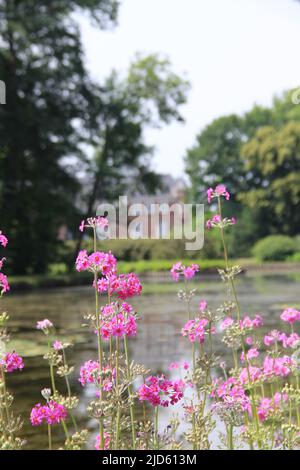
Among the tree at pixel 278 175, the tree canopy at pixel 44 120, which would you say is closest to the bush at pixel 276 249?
the tree at pixel 278 175

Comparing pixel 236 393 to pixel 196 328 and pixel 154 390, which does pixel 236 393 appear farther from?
pixel 154 390

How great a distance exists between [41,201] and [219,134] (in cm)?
3576

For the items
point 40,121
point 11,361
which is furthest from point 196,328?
point 40,121

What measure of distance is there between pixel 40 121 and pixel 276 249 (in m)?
18.1

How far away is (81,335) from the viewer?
9484mm

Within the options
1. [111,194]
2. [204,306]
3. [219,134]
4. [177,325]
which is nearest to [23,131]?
[111,194]

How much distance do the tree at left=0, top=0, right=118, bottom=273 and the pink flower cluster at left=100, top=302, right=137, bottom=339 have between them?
77.3 feet

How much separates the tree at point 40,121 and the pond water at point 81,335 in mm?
10157

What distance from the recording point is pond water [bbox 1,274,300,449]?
5.47 meters

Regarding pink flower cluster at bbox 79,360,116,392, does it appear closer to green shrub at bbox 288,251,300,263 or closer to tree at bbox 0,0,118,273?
tree at bbox 0,0,118,273

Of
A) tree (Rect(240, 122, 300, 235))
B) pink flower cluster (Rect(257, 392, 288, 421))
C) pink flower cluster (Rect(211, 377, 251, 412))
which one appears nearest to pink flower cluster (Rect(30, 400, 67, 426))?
pink flower cluster (Rect(211, 377, 251, 412))

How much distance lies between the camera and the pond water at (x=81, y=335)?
5.47m

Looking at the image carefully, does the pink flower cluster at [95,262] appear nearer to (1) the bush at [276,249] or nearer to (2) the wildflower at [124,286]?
(2) the wildflower at [124,286]
